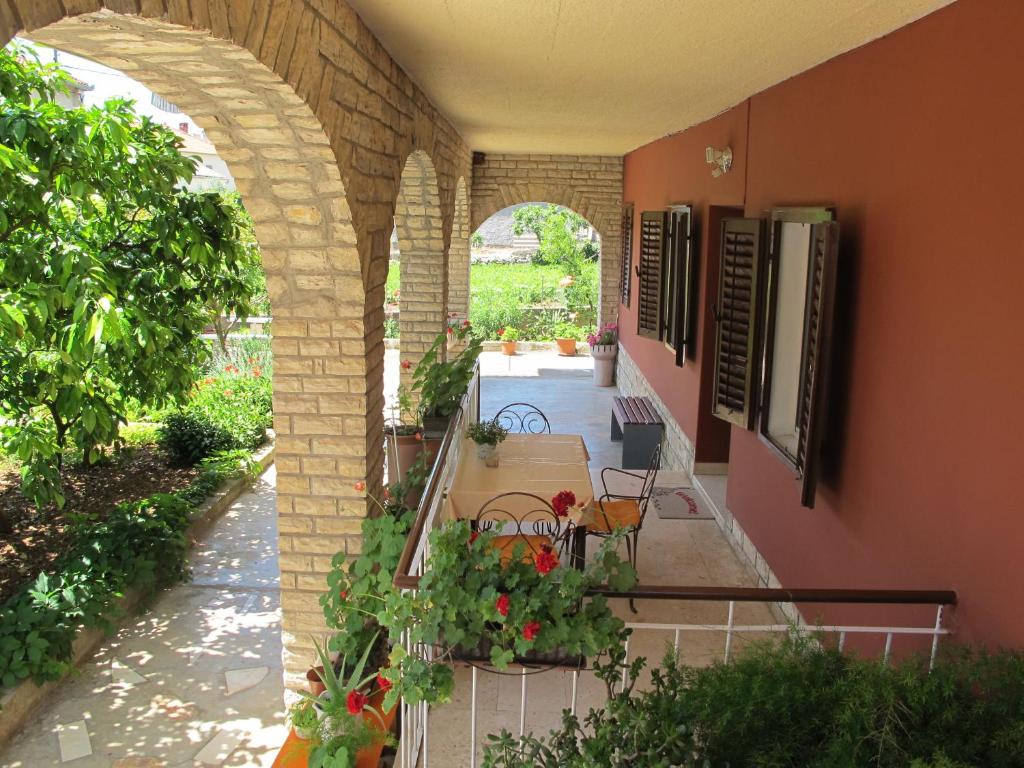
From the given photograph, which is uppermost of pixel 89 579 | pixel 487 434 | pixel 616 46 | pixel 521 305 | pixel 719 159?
pixel 616 46

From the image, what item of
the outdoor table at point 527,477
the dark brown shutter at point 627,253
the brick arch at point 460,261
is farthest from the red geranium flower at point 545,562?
the brick arch at point 460,261

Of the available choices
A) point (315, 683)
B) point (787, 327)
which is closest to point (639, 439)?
point (787, 327)

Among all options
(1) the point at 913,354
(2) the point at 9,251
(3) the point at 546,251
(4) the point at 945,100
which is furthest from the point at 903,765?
(3) the point at 546,251

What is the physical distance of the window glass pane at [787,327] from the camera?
4570mm

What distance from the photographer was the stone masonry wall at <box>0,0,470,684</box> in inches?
101

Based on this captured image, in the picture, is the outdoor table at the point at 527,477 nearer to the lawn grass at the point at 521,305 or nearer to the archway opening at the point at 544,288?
the archway opening at the point at 544,288

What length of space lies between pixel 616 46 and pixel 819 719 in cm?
294

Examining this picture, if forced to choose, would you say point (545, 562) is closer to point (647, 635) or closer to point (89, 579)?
point (647, 635)

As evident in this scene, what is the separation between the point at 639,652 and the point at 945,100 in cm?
279

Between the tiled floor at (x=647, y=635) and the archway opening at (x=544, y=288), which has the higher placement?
the archway opening at (x=544, y=288)

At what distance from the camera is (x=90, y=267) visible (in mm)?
4223

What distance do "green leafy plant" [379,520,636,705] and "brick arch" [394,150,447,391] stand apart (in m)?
4.76

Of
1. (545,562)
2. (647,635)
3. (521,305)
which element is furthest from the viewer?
(521,305)

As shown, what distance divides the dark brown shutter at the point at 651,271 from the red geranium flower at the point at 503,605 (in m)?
5.81
